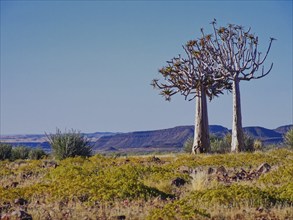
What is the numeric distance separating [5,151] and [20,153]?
146 centimetres

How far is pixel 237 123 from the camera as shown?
1021 inches

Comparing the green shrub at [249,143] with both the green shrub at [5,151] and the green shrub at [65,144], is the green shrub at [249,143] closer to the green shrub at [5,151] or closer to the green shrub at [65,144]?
the green shrub at [65,144]

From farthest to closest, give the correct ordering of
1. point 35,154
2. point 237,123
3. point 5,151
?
1. point 35,154
2. point 5,151
3. point 237,123

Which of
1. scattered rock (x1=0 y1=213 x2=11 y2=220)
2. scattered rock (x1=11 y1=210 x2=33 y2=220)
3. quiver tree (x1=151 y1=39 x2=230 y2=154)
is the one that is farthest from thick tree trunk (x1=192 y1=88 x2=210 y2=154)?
scattered rock (x1=0 y1=213 x2=11 y2=220)

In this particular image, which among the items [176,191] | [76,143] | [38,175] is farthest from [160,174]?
[76,143]

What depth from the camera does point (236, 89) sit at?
1028 inches

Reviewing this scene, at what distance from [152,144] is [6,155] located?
102930mm

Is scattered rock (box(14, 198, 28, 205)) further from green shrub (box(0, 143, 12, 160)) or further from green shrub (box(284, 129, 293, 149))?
green shrub (box(284, 129, 293, 149))

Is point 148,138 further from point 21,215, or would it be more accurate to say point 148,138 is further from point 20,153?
point 21,215

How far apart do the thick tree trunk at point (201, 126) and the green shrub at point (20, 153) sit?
9.02 metres

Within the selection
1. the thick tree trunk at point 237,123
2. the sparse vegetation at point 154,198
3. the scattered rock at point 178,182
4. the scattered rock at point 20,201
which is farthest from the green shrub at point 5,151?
the scattered rock at point 20,201

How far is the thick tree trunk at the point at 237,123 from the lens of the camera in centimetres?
2575

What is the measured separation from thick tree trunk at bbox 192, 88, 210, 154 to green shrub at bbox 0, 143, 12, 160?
372 inches

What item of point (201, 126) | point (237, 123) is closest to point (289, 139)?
point (237, 123)
